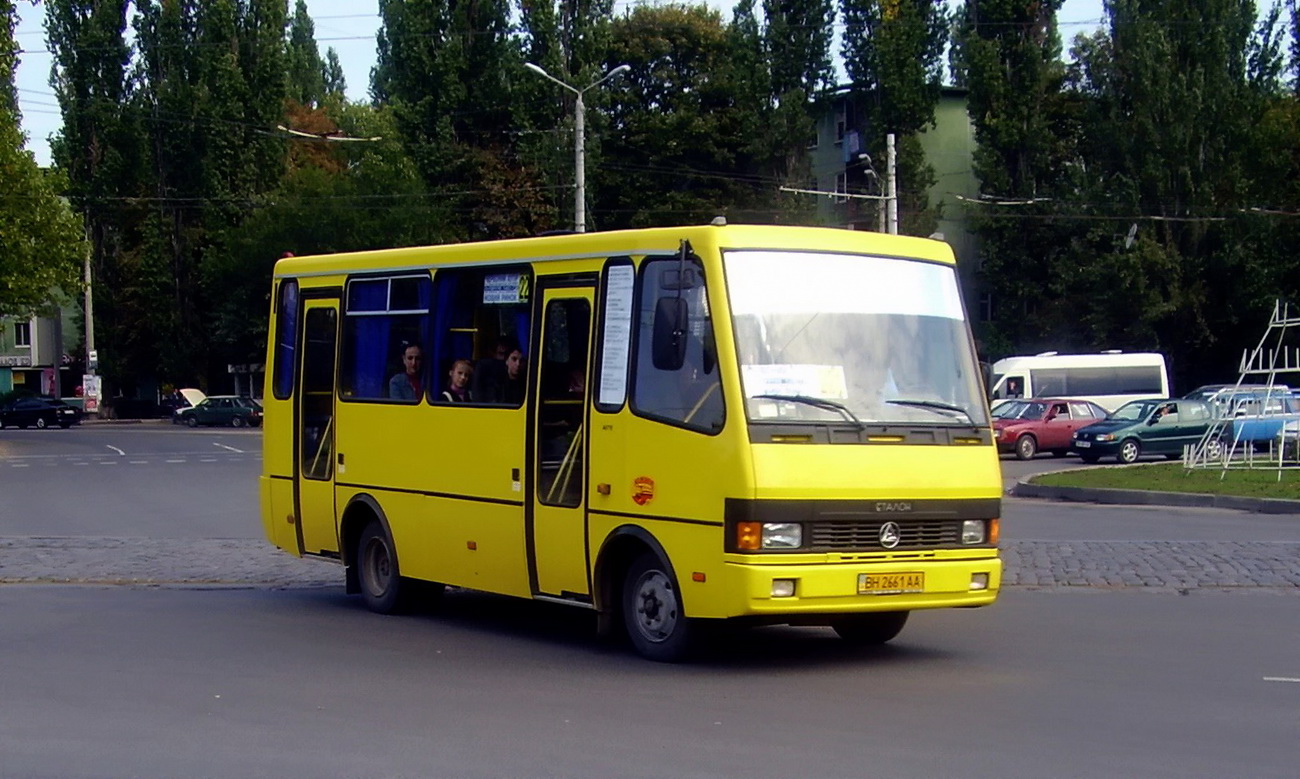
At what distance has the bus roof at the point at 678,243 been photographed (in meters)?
10.2

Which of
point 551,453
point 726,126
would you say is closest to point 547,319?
point 551,453

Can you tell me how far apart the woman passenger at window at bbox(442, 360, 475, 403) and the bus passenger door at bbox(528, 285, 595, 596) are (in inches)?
34.8

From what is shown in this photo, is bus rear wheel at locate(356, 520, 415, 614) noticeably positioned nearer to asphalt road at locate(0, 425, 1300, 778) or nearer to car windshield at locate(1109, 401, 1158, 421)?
asphalt road at locate(0, 425, 1300, 778)

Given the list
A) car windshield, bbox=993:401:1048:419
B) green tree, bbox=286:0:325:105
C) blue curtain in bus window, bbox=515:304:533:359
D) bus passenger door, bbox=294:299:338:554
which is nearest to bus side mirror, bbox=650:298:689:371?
blue curtain in bus window, bbox=515:304:533:359

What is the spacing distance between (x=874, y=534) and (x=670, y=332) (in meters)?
1.68

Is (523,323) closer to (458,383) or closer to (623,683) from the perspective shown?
(458,383)

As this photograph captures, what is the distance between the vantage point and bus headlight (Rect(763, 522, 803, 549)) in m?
9.55

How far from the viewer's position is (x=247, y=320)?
74812mm

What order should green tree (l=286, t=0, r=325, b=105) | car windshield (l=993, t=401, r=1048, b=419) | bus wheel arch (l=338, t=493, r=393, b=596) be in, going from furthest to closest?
1. green tree (l=286, t=0, r=325, b=105)
2. car windshield (l=993, t=401, r=1048, b=419)
3. bus wheel arch (l=338, t=493, r=393, b=596)

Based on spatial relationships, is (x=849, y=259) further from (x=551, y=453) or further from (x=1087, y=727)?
(x=1087, y=727)

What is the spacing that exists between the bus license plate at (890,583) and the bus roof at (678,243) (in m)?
2.04

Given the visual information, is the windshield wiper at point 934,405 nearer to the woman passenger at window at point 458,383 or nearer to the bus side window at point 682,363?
the bus side window at point 682,363

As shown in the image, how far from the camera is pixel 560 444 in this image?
11.1m

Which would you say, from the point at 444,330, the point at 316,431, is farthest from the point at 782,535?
the point at 316,431
